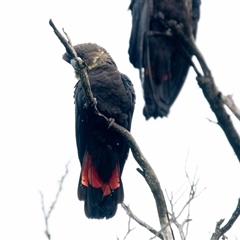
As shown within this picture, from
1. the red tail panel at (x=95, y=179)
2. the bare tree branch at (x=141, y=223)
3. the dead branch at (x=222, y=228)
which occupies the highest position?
the red tail panel at (x=95, y=179)

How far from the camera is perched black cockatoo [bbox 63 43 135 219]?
5.07 meters

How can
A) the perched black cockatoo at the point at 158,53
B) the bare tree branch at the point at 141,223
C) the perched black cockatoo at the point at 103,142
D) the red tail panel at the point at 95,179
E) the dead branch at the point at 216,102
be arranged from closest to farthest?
the dead branch at the point at 216,102, the perched black cockatoo at the point at 158,53, the bare tree branch at the point at 141,223, the perched black cockatoo at the point at 103,142, the red tail panel at the point at 95,179

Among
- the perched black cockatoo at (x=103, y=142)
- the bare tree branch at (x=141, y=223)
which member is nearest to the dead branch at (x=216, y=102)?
the bare tree branch at (x=141, y=223)

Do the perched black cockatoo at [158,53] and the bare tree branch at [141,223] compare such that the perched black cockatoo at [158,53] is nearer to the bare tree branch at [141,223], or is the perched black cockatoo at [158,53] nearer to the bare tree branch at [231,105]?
the bare tree branch at [231,105]

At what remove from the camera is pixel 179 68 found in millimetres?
3723

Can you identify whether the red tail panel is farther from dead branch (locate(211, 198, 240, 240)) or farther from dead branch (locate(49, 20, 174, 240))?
dead branch (locate(211, 198, 240, 240))

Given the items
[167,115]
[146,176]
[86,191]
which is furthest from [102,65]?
[167,115]

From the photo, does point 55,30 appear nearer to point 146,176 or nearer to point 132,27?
point 132,27

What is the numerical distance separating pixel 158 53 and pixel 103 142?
161 centimetres

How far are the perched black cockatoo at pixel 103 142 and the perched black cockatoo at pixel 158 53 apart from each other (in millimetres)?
1353

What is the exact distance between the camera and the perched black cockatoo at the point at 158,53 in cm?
349

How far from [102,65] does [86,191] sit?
1.25 meters

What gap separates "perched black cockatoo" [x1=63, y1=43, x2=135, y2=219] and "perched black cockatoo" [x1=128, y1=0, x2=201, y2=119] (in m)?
1.35

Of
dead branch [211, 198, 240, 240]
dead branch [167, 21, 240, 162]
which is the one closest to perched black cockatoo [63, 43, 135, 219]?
dead branch [211, 198, 240, 240]
